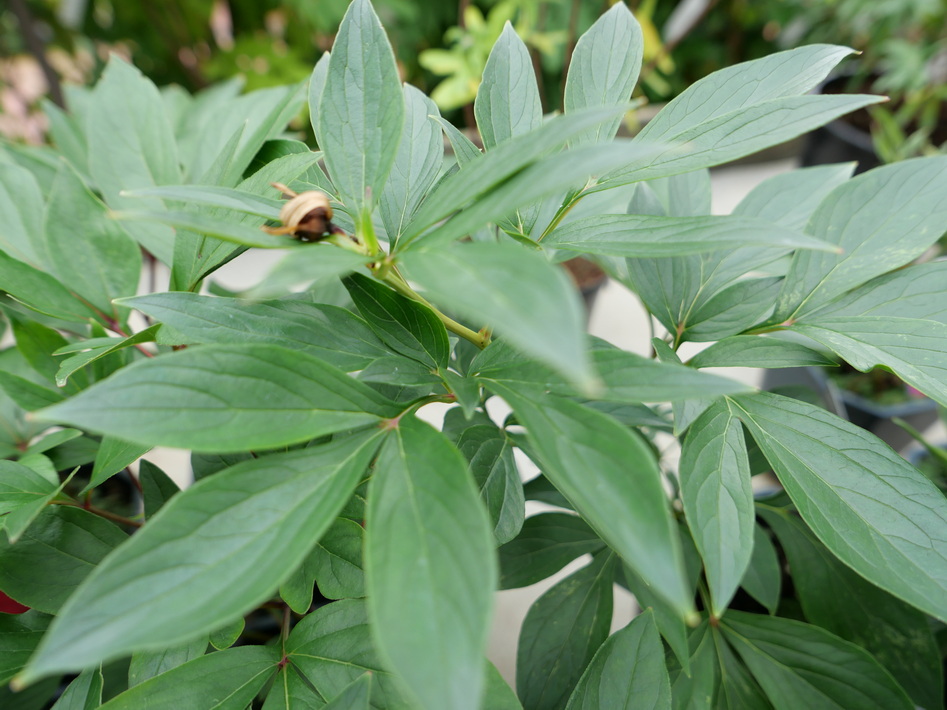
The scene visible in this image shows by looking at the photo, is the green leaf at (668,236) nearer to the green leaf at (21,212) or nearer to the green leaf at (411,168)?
the green leaf at (411,168)

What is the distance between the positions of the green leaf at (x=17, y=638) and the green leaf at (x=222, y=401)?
198 millimetres

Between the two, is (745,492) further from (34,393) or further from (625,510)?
(34,393)

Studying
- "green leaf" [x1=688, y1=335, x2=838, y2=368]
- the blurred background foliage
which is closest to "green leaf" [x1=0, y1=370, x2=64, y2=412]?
"green leaf" [x1=688, y1=335, x2=838, y2=368]

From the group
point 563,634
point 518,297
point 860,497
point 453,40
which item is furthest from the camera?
point 453,40

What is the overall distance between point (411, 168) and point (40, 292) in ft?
0.69

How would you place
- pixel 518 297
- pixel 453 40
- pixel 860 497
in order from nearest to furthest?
pixel 518 297 < pixel 860 497 < pixel 453 40

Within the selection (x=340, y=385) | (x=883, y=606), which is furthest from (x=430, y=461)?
(x=883, y=606)

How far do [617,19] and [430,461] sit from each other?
229 mm

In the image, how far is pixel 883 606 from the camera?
0.37 meters

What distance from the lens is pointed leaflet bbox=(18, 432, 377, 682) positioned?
157 mm

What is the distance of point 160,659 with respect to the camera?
28cm

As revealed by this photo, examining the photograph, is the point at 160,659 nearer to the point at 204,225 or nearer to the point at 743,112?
the point at 204,225

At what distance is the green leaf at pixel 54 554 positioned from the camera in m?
0.28

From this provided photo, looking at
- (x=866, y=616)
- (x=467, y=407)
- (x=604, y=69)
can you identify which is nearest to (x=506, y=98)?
(x=604, y=69)
